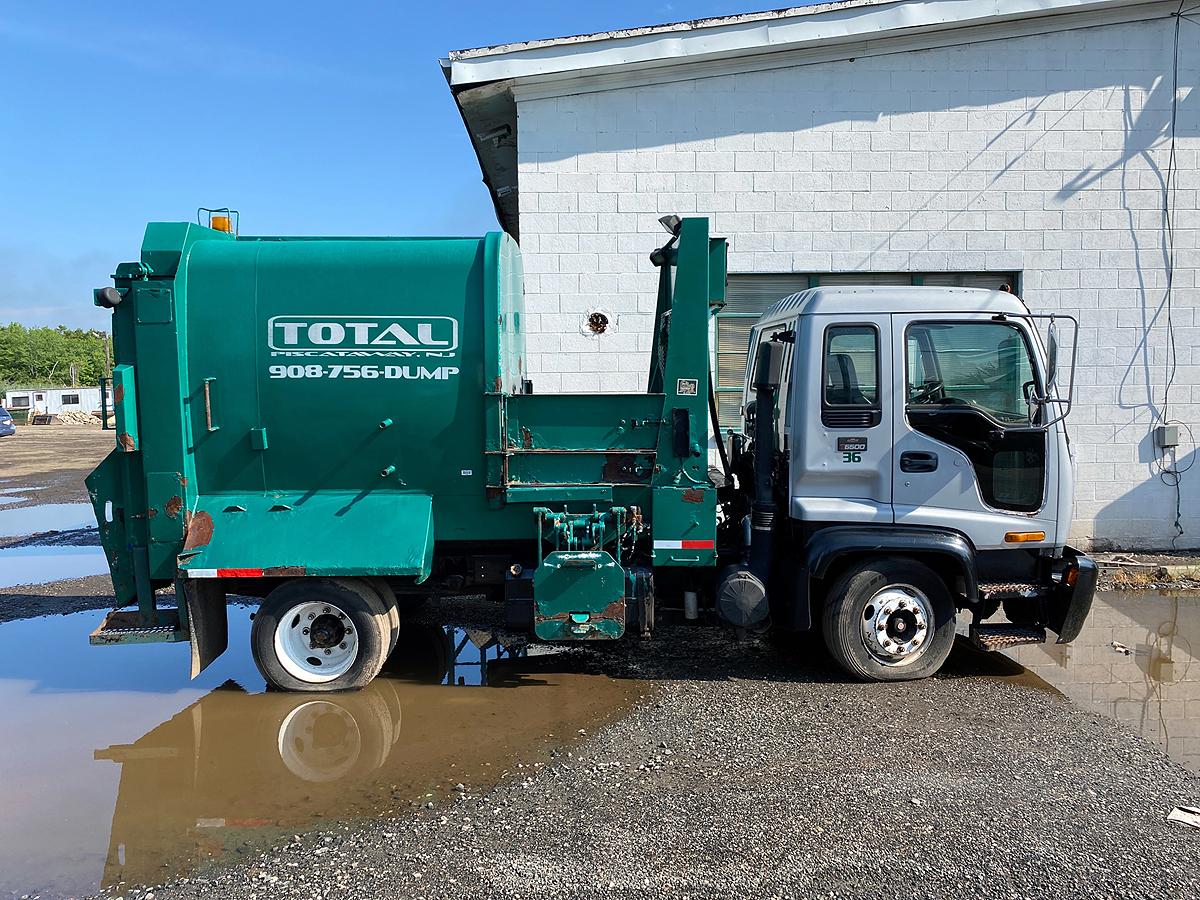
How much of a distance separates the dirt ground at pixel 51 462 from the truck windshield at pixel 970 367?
15220 millimetres

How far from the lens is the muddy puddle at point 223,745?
4.02 metres

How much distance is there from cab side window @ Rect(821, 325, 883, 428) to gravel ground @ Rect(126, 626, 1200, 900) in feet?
6.07

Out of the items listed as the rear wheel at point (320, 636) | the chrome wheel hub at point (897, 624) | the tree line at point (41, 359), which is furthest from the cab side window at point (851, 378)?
the tree line at point (41, 359)

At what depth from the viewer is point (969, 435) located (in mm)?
5699

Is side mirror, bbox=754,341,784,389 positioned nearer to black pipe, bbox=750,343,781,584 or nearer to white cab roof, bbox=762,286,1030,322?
black pipe, bbox=750,343,781,584

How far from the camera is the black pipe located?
5848mm

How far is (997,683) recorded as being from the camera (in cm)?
592

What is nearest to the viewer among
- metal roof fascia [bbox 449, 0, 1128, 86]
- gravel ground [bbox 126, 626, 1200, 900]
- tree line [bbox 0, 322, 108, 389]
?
gravel ground [bbox 126, 626, 1200, 900]

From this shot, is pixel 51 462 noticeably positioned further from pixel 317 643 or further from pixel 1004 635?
pixel 1004 635

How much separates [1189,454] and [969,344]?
19.0 feet

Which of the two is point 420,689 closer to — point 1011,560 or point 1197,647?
point 1011,560

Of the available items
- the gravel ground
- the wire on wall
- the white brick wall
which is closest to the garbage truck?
the gravel ground

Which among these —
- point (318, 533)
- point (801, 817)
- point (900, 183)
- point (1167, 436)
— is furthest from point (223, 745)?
point (1167, 436)

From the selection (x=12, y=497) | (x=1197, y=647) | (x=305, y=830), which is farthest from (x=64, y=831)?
(x=12, y=497)
